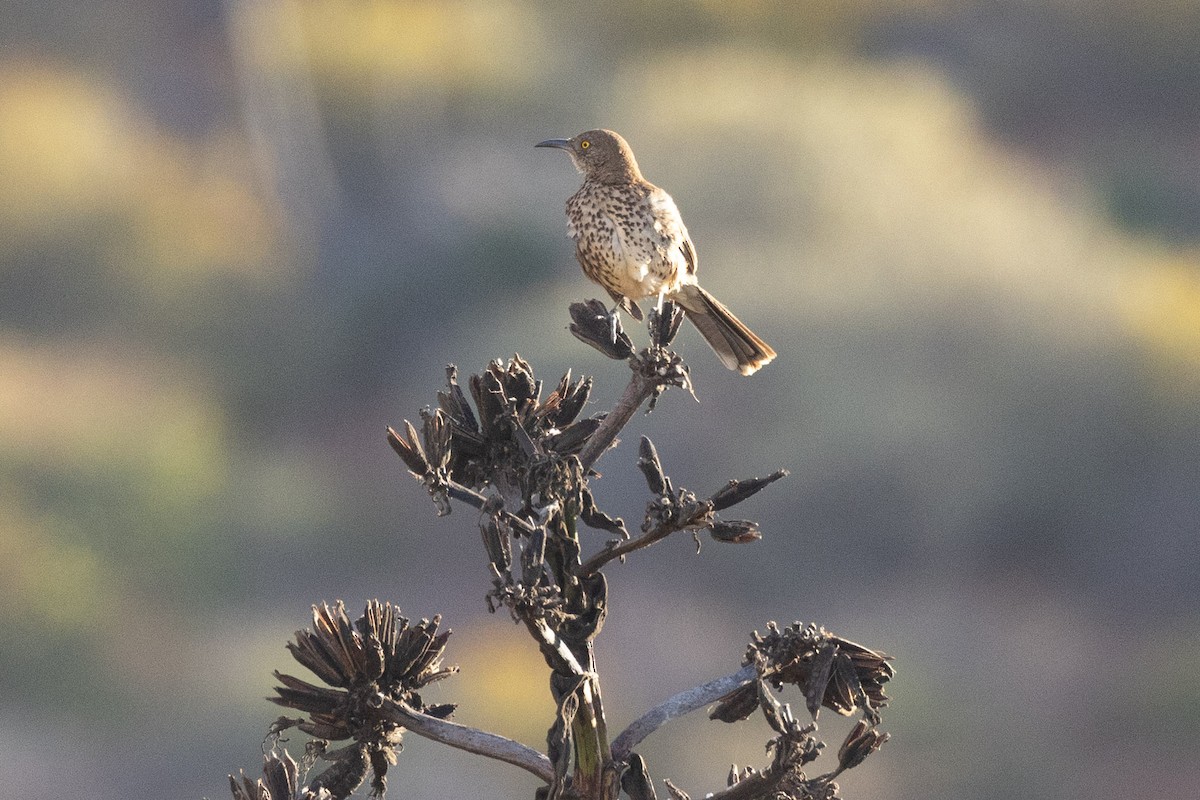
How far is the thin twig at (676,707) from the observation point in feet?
3.69

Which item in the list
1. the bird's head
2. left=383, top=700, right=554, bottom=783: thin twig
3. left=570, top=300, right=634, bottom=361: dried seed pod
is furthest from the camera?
the bird's head

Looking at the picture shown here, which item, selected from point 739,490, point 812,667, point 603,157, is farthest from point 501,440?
point 603,157

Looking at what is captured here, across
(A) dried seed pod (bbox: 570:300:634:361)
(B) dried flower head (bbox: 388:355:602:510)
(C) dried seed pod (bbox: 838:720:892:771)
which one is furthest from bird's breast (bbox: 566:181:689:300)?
(C) dried seed pod (bbox: 838:720:892:771)

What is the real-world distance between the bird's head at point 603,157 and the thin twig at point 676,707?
4.63 feet

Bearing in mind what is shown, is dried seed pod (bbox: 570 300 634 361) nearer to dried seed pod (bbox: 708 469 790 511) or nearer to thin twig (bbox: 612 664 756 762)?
dried seed pod (bbox: 708 469 790 511)

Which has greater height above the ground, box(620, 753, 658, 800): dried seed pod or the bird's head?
the bird's head

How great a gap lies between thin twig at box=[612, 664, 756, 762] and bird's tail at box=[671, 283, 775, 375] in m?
1.06

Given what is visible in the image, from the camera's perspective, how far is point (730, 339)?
87.6 inches

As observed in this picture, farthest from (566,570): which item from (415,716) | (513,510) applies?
(415,716)

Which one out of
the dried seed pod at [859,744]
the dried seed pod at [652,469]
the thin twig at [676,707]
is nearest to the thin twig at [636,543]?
the dried seed pod at [652,469]

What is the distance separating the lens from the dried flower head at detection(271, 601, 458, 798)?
1.13m

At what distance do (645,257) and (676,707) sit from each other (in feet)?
3.95

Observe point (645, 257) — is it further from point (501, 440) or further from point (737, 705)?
point (737, 705)

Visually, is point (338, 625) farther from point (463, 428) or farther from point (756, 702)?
point (756, 702)
